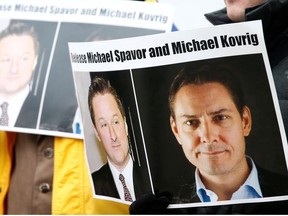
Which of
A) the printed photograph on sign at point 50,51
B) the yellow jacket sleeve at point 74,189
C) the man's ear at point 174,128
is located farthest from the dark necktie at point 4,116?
the man's ear at point 174,128

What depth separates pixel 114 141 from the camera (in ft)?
2.36

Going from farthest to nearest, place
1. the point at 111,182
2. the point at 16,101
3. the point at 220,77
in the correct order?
1. the point at 16,101
2. the point at 111,182
3. the point at 220,77

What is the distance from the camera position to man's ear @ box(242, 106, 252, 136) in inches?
24.9

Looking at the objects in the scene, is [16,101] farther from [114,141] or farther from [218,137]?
[218,137]

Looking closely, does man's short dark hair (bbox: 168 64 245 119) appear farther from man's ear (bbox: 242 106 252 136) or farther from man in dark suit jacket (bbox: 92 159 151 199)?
man in dark suit jacket (bbox: 92 159 151 199)

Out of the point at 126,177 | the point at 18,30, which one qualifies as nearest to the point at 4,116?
the point at 18,30

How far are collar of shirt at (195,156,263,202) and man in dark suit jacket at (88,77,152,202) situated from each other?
7 cm

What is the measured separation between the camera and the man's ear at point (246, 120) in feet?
2.07

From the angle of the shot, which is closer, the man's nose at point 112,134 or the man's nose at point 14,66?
the man's nose at point 112,134

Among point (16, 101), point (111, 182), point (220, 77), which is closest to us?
point (220, 77)

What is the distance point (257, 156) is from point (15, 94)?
42 cm

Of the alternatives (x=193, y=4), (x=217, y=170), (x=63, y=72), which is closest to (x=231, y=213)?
(x=217, y=170)

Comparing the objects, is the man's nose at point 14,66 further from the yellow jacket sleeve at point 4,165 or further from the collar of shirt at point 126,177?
the collar of shirt at point 126,177

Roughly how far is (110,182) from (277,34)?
1.03 feet
